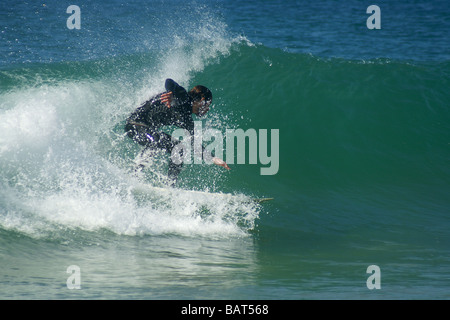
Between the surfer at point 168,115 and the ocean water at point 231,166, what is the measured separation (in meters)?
0.44

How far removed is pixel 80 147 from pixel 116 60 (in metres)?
5.63

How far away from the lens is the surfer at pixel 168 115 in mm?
6016

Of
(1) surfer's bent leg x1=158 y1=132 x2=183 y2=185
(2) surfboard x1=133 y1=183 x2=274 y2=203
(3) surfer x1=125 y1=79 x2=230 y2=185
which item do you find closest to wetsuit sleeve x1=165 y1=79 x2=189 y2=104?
(3) surfer x1=125 y1=79 x2=230 y2=185

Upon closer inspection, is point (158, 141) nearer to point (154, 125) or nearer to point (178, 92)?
point (154, 125)

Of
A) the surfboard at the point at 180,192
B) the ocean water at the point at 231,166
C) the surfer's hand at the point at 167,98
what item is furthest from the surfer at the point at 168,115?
the ocean water at the point at 231,166

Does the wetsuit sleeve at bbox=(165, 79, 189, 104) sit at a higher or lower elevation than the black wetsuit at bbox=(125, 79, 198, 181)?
higher

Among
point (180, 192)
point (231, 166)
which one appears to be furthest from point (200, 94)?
point (231, 166)

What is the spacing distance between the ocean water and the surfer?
1.44ft

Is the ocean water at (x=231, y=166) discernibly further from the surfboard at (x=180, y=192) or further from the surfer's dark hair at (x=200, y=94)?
the surfer's dark hair at (x=200, y=94)

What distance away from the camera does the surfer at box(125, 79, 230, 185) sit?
19.7 ft

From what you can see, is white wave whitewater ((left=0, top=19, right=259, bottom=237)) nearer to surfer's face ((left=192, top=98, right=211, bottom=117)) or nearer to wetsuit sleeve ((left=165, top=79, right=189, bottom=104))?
surfer's face ((left=192, top=98, right=211, bottom=117))
